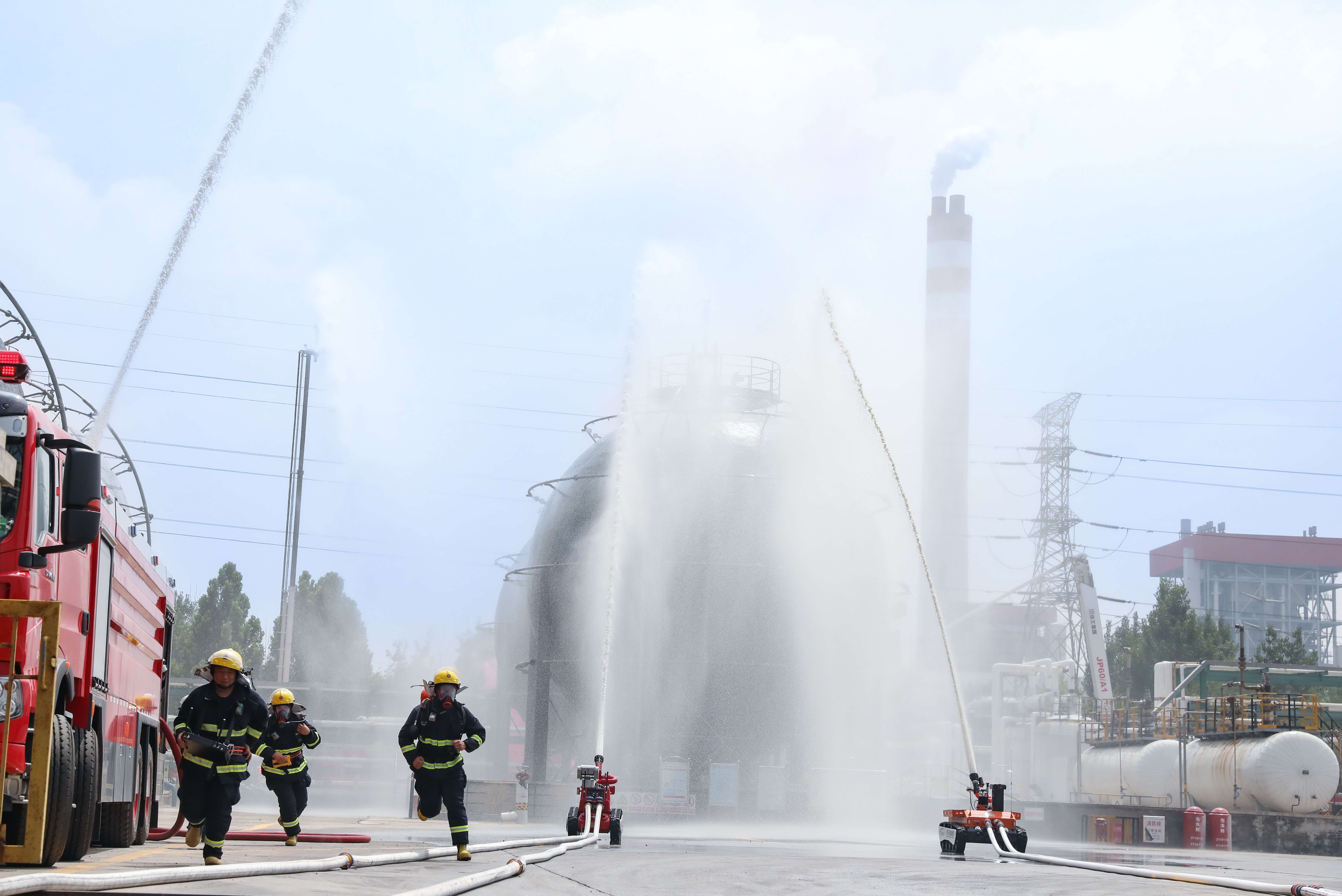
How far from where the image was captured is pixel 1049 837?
34.8 metres

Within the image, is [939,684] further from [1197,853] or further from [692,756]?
[1197,853]

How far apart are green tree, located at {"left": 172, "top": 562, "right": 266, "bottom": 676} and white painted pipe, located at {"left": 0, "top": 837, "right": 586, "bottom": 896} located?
2762 inches

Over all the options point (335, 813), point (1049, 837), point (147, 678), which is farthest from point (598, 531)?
point (147, 678)

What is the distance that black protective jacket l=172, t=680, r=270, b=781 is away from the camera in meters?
10.7

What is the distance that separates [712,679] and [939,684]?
24.0m

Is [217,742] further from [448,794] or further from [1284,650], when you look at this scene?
[1284,650]

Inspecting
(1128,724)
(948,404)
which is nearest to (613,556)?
(1128,724)

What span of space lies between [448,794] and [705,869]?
2.78m

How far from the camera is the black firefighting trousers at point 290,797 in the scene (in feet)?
47.4

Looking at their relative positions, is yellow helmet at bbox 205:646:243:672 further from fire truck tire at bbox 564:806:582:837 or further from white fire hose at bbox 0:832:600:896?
fire truck tire at bbox 564:806:582:837

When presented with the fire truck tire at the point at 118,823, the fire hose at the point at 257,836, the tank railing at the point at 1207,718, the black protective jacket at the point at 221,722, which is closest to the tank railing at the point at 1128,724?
the tank railing at the point at 1207,718

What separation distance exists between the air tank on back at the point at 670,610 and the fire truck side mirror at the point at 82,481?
24382mm

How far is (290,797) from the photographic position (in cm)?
1465

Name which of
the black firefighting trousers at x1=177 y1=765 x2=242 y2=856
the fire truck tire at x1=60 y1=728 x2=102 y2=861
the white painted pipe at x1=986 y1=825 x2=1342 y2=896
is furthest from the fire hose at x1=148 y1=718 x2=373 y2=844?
the white painted pipe at x1=986 y1=825 x2=1342 y2=896
